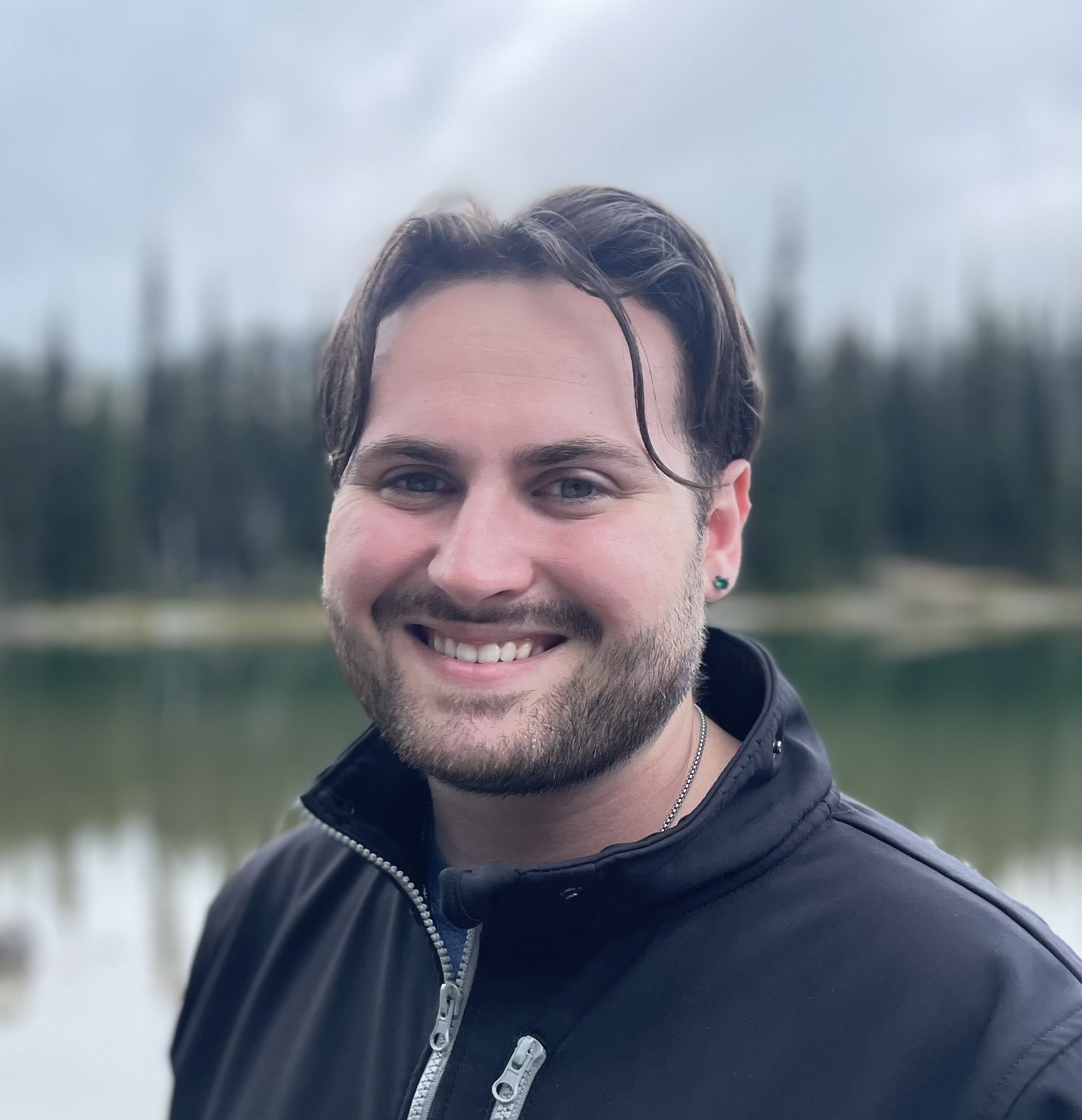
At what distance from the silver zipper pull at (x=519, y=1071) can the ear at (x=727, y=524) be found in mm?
841

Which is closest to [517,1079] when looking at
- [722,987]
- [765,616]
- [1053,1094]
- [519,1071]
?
[519,1071]

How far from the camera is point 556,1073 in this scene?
1.78 metres

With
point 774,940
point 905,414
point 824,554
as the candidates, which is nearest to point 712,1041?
point 774,940

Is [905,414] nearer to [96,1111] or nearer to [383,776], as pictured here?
[96,1111]

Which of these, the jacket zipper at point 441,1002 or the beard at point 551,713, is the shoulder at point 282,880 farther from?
the beard at point 551,713

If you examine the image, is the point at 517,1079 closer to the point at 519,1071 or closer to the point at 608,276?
the point at 519,1071

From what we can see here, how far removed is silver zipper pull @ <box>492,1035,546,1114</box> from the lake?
4.15ft

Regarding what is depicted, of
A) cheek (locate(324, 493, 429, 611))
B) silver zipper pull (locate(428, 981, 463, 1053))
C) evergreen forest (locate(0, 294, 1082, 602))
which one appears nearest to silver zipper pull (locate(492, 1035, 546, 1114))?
silver zipper pull (locate(428, 981, 463, 1053))

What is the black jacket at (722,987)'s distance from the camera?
1655 mm

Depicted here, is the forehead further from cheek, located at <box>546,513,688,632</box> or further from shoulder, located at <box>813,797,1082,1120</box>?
shoulder, located at <box>813,797,1082,1120</box>

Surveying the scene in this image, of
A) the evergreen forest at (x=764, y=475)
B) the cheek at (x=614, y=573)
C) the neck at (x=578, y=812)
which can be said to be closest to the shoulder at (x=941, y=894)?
the neck at (x=578, y=812)

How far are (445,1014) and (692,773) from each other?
61 centimetres

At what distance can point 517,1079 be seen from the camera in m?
1.78

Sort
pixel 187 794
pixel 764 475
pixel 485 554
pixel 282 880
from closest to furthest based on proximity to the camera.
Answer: pixel 485 554 < pixel 282 880 < pixel 187 794 < pixel 764 475
